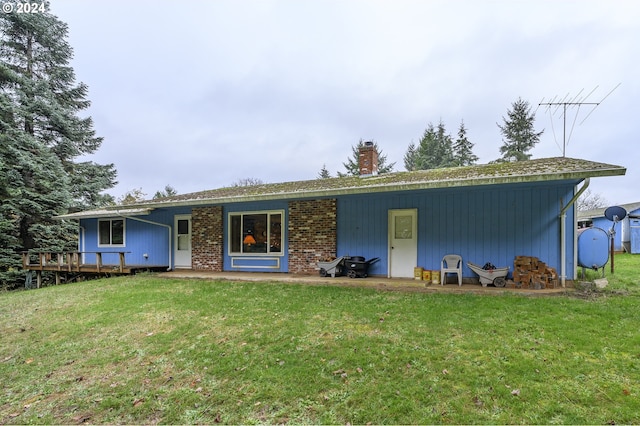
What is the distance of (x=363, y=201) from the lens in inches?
332

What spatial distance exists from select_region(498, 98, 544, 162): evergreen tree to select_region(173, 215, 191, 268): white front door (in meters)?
28.5

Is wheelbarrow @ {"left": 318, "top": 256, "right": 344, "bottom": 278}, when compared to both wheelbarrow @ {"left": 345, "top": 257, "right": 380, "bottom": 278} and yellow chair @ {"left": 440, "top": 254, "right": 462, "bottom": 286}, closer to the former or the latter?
wheelbarrow @ {"left": 345, "top": 257, "right": 380, "bottom": 278}

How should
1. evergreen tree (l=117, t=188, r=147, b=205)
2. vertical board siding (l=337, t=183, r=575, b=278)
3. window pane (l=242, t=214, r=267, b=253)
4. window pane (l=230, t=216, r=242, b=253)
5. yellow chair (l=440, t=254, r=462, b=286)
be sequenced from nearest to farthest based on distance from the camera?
vertical board siding (l=337, t=183, r=575, b=278), yellow chair (l=440, t=254, r=462, b=286), window pane (l=242, t=214, r=267, b=253), window pane (l=230, t=216, r=242, b=253), evergreen tree (l=117, t=188, r=147, b=205)

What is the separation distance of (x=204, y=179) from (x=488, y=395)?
45844 millimetres

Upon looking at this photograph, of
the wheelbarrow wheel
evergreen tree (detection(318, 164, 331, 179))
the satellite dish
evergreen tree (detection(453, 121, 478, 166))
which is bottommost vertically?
the wheelbarrow wheel

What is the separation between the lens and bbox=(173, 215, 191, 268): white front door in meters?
10.9

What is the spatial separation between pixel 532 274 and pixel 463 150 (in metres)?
27.6

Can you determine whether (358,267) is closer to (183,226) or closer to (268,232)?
(268,232)

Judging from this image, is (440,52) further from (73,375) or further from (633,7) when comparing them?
(73,375)

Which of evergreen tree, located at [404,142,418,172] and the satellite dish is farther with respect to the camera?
evergreen tree, located at [404,142,418,172]

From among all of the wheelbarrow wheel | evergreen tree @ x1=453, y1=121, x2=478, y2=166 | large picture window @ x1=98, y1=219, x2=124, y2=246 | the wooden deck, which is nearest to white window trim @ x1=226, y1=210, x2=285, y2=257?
the wooden deck

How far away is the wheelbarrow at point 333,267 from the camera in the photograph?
816 centimetres

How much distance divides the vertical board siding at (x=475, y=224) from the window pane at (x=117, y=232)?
9.79m

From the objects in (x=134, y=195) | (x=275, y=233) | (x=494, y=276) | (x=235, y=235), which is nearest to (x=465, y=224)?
(x=494, y=276)
